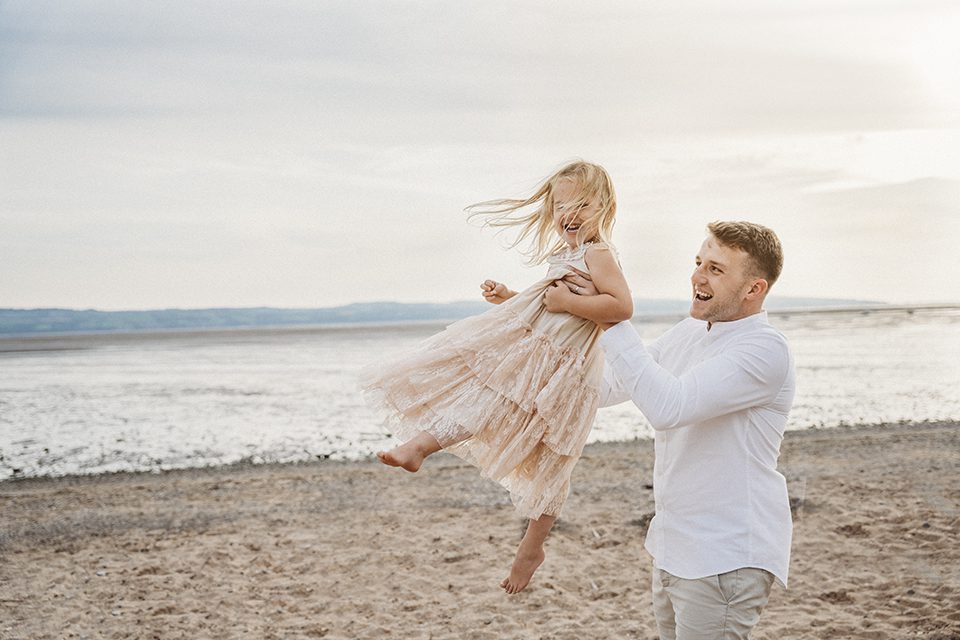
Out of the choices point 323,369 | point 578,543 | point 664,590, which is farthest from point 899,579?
point 323,369

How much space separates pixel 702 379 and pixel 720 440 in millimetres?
299

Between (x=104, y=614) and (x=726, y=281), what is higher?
(x=726, y=281)

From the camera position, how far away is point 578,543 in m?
8.35

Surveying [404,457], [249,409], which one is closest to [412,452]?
[404,457]

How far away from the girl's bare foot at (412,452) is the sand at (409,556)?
3788 millimetres

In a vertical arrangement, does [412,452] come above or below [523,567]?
above

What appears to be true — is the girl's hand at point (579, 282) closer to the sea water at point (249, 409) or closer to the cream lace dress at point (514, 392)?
the cream lace dress at point (514, 392)

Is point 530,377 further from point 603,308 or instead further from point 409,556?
point 409,556

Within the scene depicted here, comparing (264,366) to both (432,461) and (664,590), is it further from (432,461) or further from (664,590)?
(664,590)

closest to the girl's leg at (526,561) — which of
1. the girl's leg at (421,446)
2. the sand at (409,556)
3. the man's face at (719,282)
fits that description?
the girl's leg at (421,446)

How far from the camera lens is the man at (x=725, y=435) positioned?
Result: 2.70 meters

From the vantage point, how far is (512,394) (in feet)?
→ 10.6

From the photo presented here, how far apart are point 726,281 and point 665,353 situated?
1.74 feet

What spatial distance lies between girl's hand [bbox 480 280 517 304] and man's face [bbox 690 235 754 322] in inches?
41.0
